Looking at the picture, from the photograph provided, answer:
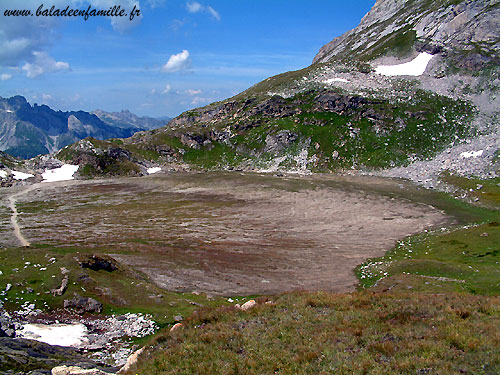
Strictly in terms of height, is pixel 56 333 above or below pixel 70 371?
below

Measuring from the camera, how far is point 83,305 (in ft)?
100

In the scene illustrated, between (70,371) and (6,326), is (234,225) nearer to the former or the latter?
(6,326)

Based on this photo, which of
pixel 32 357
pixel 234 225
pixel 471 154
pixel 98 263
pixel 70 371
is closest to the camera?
pixel 70 371

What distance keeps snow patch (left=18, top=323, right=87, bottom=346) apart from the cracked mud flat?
12.8 metres

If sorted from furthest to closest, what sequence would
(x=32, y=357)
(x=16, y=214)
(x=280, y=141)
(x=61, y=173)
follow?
(x=280, y=141) < (x=61, y=173) < (x=16, y=214) < (x=32, y=357)

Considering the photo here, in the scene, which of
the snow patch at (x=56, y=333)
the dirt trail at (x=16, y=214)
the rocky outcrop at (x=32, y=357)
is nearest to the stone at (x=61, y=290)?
the snow patch at (x=56, y=333)

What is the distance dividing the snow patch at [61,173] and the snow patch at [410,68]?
143 metres

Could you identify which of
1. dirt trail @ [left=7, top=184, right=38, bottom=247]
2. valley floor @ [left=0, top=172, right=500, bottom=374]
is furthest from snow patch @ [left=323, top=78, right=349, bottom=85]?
dirt trail @ [left=7, top=184, right=38, bottom=247]

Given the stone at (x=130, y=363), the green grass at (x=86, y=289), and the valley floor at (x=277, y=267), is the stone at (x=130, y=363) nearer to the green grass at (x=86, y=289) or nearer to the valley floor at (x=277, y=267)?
the valley floor at (x=277, y=267)

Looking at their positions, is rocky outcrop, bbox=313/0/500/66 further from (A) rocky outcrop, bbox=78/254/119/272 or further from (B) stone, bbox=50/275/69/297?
(B) stone, bbox=50/275/69/297

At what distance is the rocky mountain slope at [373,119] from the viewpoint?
12488 centimetres

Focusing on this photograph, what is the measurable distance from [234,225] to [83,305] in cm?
3803

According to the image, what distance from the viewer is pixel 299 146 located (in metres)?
138

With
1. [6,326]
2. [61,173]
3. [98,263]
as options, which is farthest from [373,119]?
[6,326]
